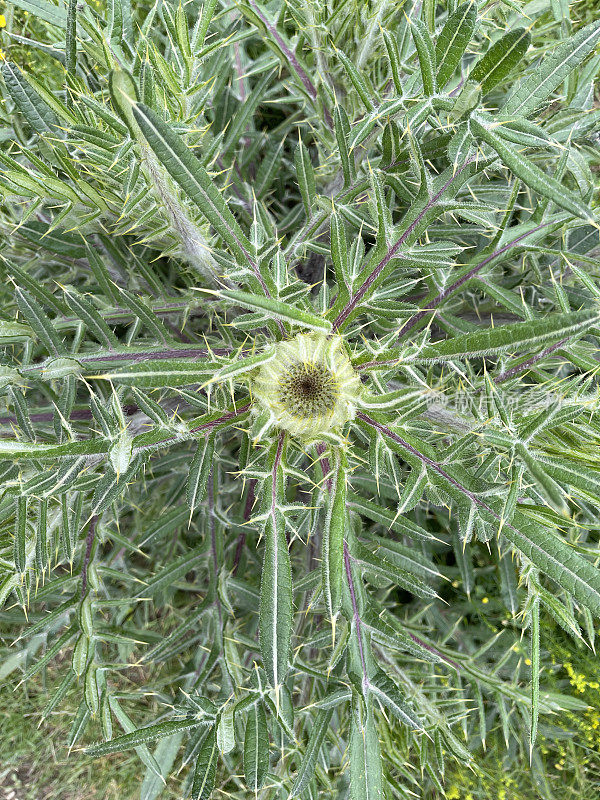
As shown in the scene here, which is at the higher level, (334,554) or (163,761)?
(334,554)

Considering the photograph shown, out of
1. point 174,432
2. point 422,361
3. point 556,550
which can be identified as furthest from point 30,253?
point 556,550

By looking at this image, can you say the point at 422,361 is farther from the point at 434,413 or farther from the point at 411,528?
the point at 411,528

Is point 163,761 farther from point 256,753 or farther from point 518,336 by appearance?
point 518,336

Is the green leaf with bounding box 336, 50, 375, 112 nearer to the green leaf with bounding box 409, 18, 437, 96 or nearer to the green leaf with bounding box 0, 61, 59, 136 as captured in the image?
the green leaf with bounding box 409, 18, 437, 96

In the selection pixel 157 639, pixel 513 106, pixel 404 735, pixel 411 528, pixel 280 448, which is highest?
pixel 513 106

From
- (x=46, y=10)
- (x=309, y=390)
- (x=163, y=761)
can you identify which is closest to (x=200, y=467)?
(x=309, y=390)

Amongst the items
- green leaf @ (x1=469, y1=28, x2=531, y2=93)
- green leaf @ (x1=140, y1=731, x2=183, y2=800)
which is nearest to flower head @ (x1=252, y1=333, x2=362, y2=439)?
green leaf @ (x1=469, y1=28, x2=531, y2=93)
